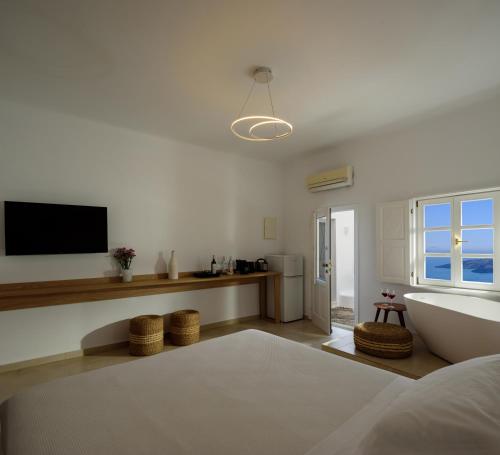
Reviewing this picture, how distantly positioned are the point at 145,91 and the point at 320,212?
2942 millimetres

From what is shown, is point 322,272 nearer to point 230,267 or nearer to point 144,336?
point 230,267

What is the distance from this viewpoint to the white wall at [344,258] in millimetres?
5895

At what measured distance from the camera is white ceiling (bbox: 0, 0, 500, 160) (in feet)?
5.90

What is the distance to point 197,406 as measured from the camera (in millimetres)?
1207

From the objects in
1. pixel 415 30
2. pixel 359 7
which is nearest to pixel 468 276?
pixel 415 30

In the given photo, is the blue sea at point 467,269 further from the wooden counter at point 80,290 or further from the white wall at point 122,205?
the white wall at point 122,205

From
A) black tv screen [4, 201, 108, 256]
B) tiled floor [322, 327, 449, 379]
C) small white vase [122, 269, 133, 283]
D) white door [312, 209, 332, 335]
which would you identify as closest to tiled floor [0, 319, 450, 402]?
tiled floor [322, 327, 449, 379]

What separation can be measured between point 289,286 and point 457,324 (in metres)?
2.50

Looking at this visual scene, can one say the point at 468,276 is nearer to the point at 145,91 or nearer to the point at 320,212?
the point at 320,212

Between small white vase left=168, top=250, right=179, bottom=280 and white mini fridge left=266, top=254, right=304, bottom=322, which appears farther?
white mini fridge left=266, top=254, right=304, bottom=322

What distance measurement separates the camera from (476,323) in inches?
93.3

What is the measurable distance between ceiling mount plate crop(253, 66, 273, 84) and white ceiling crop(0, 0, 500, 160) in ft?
0.20

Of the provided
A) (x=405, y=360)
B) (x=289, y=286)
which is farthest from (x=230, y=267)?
(x=405, y=360)

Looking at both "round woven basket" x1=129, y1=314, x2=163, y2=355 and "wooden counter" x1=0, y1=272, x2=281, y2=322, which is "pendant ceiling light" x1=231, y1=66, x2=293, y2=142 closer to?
"wooden counter" x1=0, y1=272, x2=281, y2=322
